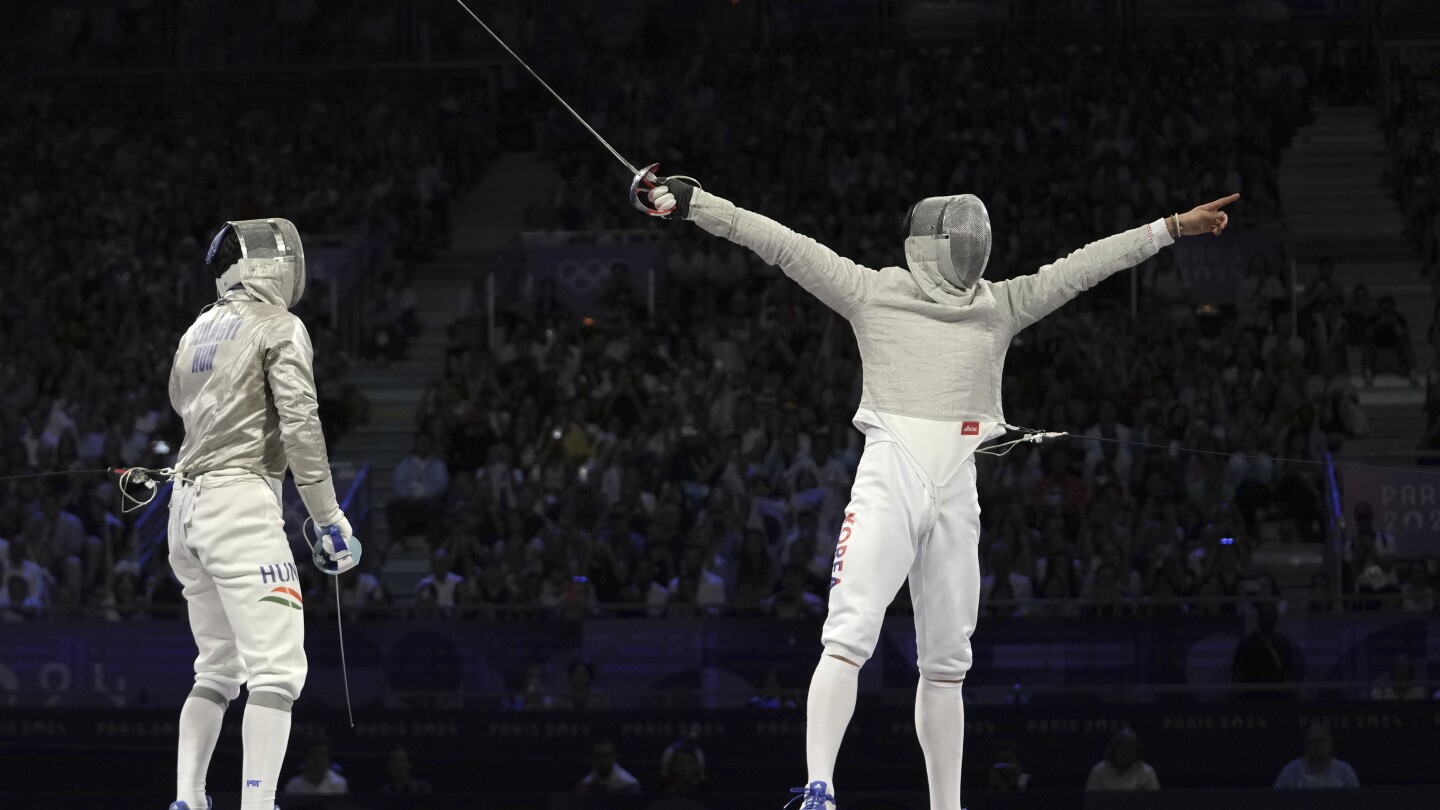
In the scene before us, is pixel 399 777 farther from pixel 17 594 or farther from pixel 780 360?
pixel 780 360

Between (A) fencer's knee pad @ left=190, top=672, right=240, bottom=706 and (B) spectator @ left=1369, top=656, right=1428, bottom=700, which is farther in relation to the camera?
(B) spectator @ left=1369, top=656, right=1428, bottom=700

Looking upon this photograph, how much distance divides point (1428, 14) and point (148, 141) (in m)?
11.9

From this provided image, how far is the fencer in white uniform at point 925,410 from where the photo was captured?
483 cm

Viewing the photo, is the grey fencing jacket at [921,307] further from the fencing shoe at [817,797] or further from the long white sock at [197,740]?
the long white sock at [197,740]

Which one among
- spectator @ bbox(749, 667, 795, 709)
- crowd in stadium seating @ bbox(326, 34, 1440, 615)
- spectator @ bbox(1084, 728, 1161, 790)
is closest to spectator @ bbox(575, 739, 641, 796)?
spectator @ bbox(749, 667, 795, 709)

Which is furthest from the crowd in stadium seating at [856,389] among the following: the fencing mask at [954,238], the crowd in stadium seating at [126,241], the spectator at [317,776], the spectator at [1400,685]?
the fencing mask at [954,238]

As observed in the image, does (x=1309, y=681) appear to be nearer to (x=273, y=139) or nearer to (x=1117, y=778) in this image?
(x=1117, y=778)

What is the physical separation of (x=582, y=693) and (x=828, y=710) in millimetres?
3991

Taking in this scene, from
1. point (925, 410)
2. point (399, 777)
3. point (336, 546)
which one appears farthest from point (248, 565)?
point (399, 777)

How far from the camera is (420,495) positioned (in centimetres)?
1080

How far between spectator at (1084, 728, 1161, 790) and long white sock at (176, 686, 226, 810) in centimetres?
423

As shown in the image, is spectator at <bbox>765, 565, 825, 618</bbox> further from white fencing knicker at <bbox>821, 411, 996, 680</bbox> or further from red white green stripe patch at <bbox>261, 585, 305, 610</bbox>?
red white green stripe patch at <bbox>261, 585, 305, 610</bbox>

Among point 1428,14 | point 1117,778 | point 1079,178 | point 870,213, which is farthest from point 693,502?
point 1428,14

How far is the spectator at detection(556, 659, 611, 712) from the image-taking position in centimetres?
853
